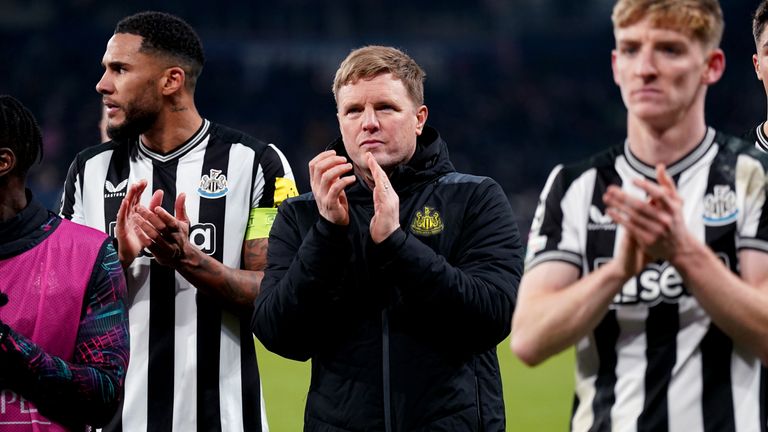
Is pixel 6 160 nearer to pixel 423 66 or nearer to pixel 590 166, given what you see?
pixel 590 166

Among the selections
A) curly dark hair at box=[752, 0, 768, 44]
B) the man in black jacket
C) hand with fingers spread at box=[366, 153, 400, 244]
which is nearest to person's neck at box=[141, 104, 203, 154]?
the man in black jacket

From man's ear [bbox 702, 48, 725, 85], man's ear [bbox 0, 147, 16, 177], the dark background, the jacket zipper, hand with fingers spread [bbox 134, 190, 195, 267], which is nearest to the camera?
man's ear [bbox 702, 48, 725, 85]

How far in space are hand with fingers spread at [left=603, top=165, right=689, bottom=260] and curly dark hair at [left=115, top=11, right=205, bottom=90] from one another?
242cm

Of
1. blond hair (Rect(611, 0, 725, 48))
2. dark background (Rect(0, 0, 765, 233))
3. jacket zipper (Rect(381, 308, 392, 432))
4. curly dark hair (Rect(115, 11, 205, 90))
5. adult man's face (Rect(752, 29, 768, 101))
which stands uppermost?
dark background (Rect(0, 0, 765, 233))

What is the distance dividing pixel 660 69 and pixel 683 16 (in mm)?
129

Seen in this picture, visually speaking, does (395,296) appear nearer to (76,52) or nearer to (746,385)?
(746,385)

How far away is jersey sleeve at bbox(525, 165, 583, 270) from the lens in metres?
2.59

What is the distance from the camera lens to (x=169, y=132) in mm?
4211

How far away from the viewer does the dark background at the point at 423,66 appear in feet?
69.7

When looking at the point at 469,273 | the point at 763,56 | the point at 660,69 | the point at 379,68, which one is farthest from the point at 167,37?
the point at 660,69

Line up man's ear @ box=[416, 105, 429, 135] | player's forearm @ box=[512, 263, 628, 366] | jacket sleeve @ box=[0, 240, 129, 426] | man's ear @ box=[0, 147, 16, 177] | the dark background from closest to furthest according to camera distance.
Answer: player's forearm @ box=[512, 263, 628, 366], jacket sleeve @ box=[0, 240, 129, 426], man's ear @ box=[0, 147, 16, 177], man's ear @ box=[416, 105, 429, 135], the dark background

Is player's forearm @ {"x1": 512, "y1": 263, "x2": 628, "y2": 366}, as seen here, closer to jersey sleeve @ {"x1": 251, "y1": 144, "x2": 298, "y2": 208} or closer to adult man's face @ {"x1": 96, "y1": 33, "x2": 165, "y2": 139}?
jersey sleeve @ {"x1": 251, "y1": 144, "x2": 298, "y2": 208}

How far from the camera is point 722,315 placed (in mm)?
2344

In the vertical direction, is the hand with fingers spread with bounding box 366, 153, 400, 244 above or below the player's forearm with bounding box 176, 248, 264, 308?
above
